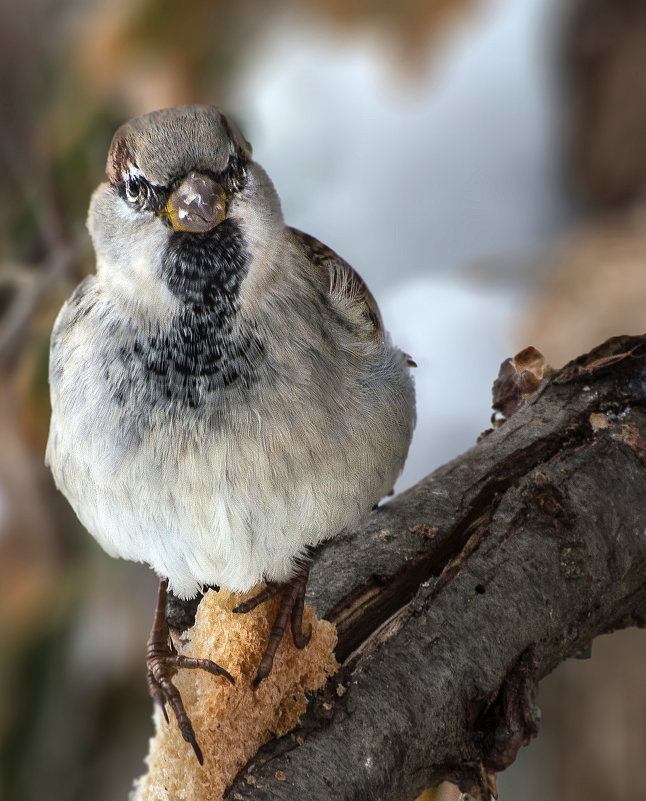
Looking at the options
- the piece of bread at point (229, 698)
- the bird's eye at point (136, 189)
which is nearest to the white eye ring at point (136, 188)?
the bird's eye at point (136, 189)

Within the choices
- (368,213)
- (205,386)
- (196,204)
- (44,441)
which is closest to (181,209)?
(196,204)

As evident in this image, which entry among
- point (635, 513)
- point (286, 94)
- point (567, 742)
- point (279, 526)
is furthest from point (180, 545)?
point (286, 94)

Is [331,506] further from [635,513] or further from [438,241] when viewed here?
[438,241]

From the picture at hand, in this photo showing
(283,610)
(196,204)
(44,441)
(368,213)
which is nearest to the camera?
(196,204)

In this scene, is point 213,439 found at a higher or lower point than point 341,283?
lower

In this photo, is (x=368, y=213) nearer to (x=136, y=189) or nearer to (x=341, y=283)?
(x=341, y=283)

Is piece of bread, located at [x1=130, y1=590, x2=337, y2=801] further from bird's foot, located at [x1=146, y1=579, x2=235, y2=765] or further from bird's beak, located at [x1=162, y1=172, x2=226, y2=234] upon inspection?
bird's beak, located at [x1=162, y1=172, x2=226, y2=234]

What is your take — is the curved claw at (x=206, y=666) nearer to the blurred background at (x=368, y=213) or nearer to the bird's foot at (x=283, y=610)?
the bird's foot at (x=283, y=610)
